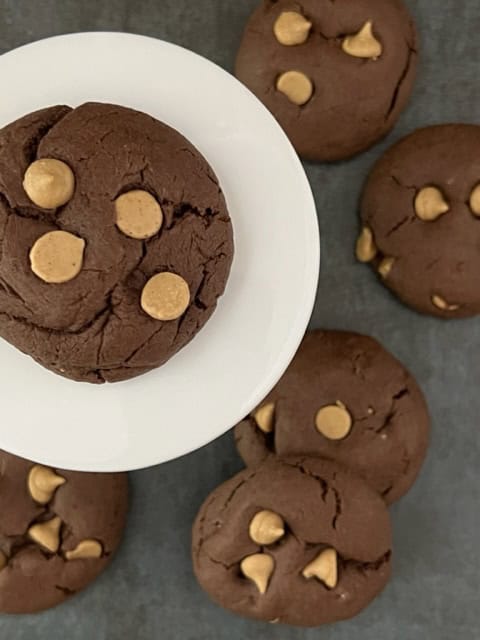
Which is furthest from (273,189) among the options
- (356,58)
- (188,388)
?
(356,58)

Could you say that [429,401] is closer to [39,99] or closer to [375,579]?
[375,579]

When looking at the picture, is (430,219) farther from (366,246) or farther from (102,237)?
(102,237)

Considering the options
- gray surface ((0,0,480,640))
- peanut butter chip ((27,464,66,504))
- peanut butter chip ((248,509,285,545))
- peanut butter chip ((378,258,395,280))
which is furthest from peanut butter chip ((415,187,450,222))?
peanut butter chip ((27,464,66,504))

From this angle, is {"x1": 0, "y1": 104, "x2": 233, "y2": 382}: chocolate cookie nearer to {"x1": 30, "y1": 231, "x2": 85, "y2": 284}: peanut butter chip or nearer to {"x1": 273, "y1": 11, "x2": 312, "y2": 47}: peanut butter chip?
{"x1": 30, "y1": 231, "x2": 85, "y2": 284}: peanut butter chip

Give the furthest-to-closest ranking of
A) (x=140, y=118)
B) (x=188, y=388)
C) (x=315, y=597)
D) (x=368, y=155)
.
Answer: (x=368, y=155), (x=315, y=597), (x=188, y=388), (x=140, y=118)

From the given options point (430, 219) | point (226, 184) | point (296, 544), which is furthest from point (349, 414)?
point (226, 184)

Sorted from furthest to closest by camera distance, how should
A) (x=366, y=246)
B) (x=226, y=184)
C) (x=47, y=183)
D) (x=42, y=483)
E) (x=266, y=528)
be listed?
(x=366, y=246) < (x=42, y=483) < (x=266, y=528) < (x=226, y=184) < (x=47, y=183)
